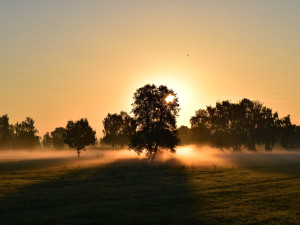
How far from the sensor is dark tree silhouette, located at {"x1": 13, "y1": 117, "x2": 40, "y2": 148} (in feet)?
521

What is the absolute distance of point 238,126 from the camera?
131750 mm

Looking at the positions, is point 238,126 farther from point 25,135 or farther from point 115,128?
point 25,135

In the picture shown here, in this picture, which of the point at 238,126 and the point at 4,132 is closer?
the point at 238,126

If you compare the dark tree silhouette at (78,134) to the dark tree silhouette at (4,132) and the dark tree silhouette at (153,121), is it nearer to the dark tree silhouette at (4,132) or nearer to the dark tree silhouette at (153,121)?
the dark tree silhouette at (153,121)

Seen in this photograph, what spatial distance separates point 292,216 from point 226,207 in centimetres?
392

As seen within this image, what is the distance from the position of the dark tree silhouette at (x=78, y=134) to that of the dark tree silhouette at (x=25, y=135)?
8250cm

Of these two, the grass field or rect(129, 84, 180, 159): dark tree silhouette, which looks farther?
rect(129, 84, 180, 159): dark tree silhouette

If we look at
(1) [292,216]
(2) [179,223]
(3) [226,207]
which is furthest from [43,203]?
(1) [292,216]

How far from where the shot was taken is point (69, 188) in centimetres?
2892

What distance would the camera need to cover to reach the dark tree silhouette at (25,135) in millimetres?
158788

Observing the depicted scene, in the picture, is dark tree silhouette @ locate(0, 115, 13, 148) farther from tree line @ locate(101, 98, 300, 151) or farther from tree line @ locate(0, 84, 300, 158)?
tree line @ locate(101, 98, 300, 151)

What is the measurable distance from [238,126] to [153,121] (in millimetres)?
66470

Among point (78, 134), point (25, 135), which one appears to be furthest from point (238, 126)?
point (25, 135)

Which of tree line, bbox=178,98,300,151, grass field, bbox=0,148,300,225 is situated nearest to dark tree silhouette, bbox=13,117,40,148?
tree line, bbox=178,98,300,151
